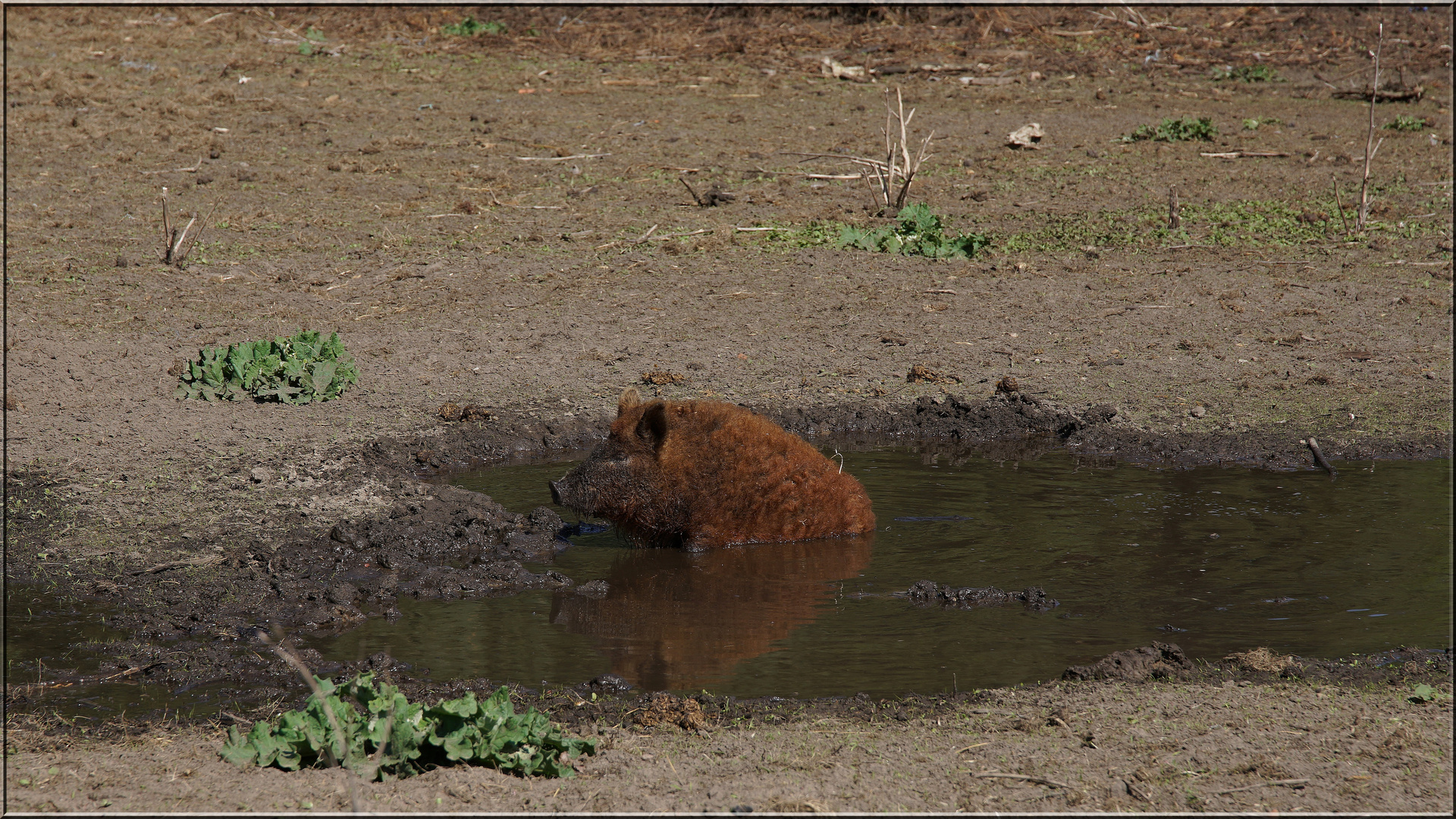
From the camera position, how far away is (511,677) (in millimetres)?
4758

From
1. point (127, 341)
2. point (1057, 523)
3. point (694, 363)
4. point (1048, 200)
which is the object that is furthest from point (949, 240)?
point (127, 341)

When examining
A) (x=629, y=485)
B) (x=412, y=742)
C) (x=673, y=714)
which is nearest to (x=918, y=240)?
(x=629, y=485)

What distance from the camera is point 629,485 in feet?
20.9

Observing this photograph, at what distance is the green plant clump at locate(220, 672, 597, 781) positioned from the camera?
144 inches

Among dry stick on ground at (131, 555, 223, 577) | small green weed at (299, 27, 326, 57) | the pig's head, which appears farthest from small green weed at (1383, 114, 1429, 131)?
small green weed at (299, 27, 326, 57)

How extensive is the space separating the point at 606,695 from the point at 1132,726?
1.89 metres

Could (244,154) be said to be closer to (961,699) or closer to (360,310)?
(360,310)

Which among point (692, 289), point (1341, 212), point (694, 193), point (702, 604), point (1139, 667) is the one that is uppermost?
point (1341, 212)

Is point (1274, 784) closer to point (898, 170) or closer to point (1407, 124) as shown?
point (898, 170)

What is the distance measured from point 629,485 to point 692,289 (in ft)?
13.2

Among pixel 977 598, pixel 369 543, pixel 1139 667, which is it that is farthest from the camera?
pixel 369 543

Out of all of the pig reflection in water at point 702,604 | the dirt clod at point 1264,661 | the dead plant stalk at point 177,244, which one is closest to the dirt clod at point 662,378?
the pig reflection in water at point 702,604

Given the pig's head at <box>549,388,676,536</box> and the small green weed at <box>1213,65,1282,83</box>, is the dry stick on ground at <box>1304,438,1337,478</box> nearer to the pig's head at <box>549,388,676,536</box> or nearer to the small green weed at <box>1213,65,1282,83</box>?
the pig's head at <box>549,388,676,536</box>

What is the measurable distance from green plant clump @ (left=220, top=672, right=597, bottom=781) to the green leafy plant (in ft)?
9.66
